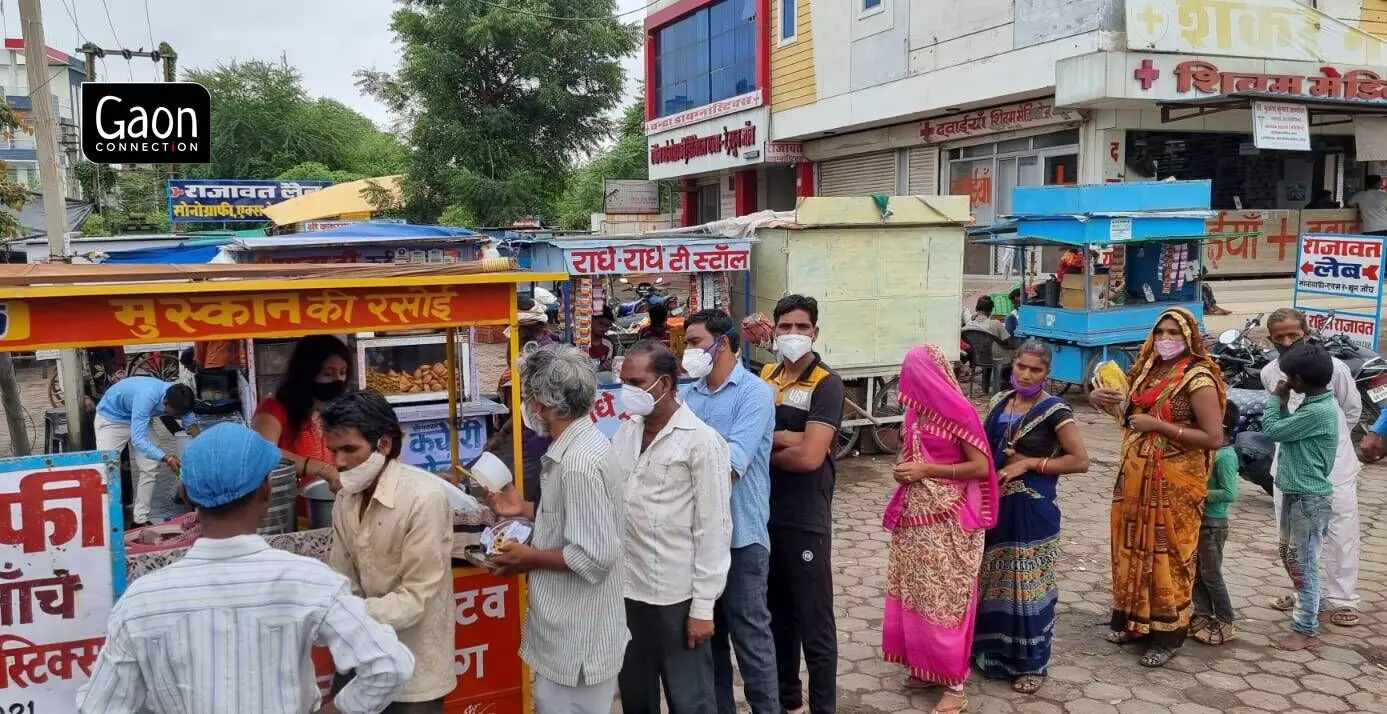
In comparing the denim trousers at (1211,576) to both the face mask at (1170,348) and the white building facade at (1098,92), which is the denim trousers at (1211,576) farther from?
the white building facade at (1098,92)

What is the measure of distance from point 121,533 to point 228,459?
1254 millimetres

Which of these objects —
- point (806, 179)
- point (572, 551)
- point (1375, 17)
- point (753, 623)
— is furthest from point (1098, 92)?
point (572, 551)

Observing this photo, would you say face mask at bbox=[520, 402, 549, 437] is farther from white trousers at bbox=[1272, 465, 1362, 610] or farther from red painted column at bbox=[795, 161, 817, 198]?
red painted column at bbox=[795, 161, 817, 198]

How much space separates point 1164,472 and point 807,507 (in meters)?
1.82

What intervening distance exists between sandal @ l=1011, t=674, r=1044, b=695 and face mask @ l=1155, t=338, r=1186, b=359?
1578mm

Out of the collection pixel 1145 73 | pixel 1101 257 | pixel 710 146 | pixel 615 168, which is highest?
pixel 615 168

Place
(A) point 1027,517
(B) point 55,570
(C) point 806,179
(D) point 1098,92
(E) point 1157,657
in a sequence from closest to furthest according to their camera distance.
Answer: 1. (B) point 55,570
2. (A) point 1027,517
3. (E) point 1157,657
4. (D) point 1098,92
5. (C) point 806,179

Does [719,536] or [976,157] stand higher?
[976,157]

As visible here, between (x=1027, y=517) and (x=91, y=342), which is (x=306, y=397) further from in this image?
(x=1027, y=517)

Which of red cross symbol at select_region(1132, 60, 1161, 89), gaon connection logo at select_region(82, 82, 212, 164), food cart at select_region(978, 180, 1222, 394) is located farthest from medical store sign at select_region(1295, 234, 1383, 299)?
gaon connection logo at select_region(82, 82, 212, 164)

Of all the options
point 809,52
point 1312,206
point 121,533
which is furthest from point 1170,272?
point 121,533

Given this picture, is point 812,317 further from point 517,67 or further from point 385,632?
point 517,67

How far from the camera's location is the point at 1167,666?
14.9 feet

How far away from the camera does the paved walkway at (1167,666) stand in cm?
420
